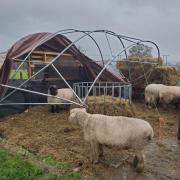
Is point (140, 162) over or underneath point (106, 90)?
underneath

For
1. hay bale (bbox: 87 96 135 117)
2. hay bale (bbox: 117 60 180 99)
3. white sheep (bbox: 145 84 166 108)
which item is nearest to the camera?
hay bale (bbox: 87 96 135 117)

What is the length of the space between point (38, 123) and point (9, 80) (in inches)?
90.1

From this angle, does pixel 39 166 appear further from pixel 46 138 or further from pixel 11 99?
pixel 11 99

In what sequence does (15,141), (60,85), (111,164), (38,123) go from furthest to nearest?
(60,85), (38,123), (15,141), (111,164)

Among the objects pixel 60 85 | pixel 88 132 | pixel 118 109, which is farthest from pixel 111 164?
pixel 60 85

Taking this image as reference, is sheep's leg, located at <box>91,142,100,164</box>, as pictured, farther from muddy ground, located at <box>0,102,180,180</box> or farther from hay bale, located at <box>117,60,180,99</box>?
hay bale, located at <box>117,60,180,99</box>

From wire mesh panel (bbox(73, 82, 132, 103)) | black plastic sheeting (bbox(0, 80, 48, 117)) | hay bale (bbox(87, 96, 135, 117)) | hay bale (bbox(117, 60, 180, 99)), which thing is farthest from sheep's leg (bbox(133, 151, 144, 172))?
hay bale (bbox(117, 60, 180, 99))

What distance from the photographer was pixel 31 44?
9727 mm

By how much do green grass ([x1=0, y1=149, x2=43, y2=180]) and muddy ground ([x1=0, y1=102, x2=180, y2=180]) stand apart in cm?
73

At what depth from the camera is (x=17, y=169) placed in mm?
5004

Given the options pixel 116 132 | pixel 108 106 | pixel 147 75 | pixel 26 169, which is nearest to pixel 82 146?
pixel 116 132

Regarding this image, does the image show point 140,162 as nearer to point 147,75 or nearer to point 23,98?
point 23,98

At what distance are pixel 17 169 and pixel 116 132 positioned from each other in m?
2.04

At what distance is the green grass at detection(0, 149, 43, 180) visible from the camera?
4750 millimetres
